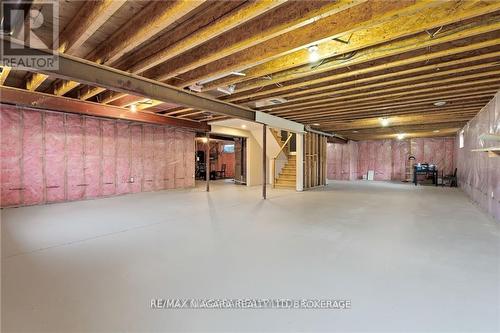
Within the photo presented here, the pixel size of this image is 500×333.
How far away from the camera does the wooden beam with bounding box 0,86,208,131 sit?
15.0ft

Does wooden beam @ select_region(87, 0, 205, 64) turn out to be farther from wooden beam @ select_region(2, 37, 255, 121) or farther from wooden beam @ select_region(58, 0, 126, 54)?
wooden beam @ select_region(58, 0, 126, 54)

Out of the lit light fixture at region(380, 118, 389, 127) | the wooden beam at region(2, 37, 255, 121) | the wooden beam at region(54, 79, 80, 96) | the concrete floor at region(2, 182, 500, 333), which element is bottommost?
the concrete floor at region(2, 182, 500, 333)

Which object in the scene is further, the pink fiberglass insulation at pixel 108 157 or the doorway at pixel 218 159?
the doorway at pixel 218 159

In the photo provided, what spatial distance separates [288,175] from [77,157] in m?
6.92

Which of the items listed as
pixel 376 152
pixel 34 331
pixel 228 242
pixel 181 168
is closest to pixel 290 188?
pixel 181 168

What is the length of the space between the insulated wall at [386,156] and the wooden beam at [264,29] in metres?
12.4

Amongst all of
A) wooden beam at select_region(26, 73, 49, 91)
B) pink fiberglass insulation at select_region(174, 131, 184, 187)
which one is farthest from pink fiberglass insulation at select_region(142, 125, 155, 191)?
wooden beam at select_region(26, 73, 49, 91)

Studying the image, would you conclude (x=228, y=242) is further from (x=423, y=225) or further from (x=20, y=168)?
(x=20, y=168)

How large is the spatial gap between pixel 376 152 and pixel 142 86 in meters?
13.3

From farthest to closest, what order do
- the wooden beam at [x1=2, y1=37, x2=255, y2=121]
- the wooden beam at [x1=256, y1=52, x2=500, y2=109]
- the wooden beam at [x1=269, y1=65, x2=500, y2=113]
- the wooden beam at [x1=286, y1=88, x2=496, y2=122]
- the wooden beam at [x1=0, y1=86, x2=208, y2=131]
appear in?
the wooden beam at [x1=286, y1=88, x2=496, y2=122], the wooden beam at [x1=0, y1=86, x2=208, y2=131], the wooden beam at [x1=269, y1=65, x2=500, y2=113], the wooden beam at [x1=256, y1=52, x2=500, y2=109], the wooden beam at [x1=2, y1=37, x2=255, y2=121]

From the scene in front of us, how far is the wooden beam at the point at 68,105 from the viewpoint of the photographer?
4.59m

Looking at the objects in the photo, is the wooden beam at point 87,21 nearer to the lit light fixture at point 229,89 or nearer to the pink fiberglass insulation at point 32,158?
the lit light fixture at point 229,89

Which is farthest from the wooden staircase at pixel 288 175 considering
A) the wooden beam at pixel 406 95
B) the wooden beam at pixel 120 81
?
the wooden beam at pixel 120 81

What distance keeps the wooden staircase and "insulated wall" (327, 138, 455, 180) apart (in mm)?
5405
